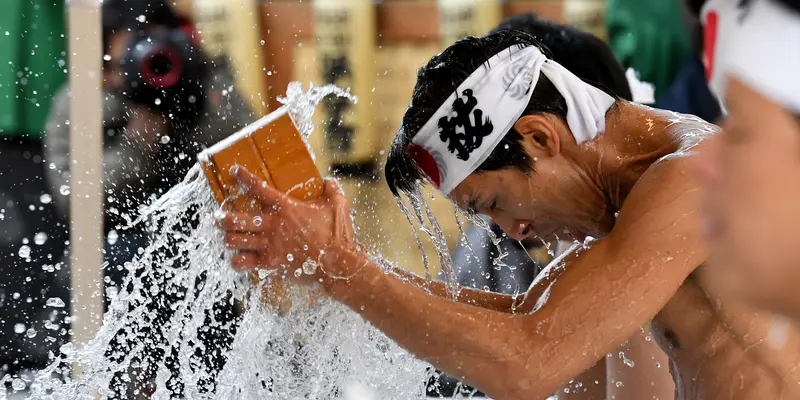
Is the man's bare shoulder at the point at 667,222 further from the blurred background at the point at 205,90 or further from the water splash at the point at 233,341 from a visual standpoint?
the blurred background at the point at 205,90

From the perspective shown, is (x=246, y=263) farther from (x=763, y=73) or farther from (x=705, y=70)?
(x=705, y=70)

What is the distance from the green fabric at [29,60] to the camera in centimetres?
292

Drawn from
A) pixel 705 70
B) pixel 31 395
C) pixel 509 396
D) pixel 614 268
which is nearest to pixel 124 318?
pixel 31 395

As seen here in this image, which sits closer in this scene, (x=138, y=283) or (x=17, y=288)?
(x=138, y=283)

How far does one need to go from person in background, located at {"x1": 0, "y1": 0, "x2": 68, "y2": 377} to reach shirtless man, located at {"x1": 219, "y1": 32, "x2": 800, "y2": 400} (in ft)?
5.48

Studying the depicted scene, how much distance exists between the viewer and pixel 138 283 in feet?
5.81

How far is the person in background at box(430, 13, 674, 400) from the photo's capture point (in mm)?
1988

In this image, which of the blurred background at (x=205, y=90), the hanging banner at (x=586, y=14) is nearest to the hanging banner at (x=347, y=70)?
the blurred background at (x=205, y=90)

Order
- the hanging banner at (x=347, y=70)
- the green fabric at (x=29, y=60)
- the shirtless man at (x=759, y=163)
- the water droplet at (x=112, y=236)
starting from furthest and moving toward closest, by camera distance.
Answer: the hanging banner at (x=347, y=70) → the green fabric at (x=29, y=60) → the water droplet at (x=112, y=236) → the shirtless man at (x=759, y=163)

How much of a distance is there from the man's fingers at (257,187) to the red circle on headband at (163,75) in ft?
4.49

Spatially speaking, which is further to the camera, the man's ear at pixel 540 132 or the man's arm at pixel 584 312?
the man's ear at pixel 540 132

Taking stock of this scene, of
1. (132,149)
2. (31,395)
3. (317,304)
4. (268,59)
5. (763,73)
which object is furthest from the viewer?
(268,59)

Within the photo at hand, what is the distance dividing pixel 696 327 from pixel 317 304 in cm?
64

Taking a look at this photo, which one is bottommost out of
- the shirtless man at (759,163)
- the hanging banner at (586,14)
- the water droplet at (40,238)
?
the water droplet at (40,238)
